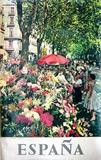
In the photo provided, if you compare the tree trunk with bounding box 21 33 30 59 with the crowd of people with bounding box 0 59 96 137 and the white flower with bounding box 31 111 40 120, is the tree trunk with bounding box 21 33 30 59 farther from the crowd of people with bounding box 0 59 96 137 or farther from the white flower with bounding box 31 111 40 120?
the white flower with bounding box 31 111 40 120

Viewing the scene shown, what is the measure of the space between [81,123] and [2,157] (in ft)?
0.69

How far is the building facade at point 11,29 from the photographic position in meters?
0.57

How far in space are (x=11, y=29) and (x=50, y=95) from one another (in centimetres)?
19

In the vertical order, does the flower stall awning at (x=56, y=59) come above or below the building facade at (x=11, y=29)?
below

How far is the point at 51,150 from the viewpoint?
1.89 feet

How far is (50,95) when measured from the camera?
1.89 ft

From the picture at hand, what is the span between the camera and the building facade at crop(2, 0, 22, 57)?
57 cm

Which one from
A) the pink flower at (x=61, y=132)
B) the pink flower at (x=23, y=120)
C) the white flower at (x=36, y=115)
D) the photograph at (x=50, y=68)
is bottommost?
the pink flower at (x=61, y=132)

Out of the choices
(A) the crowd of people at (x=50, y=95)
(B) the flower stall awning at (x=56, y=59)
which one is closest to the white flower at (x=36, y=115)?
(A) the crowd of people at (x=50, y=95)

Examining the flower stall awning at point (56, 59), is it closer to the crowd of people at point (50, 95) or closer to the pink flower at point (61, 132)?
the crowd of people at point (50, 95)

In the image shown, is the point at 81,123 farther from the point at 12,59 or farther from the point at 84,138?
the point at 12,59

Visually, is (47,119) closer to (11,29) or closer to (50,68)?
(50,68)

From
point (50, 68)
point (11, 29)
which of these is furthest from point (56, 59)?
point (11, 29)

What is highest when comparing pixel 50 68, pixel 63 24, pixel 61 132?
pixel 63 24
